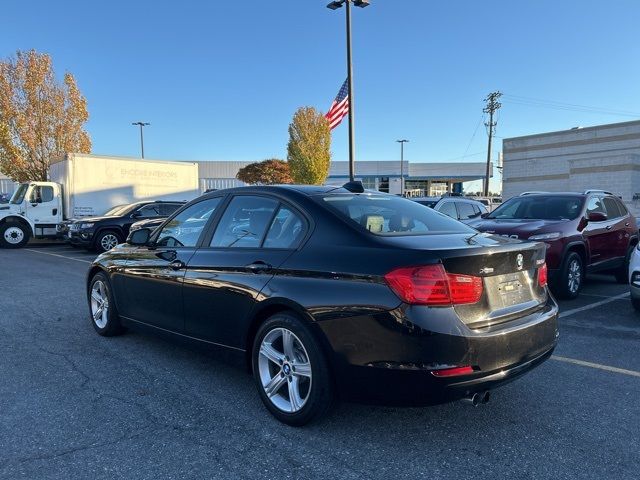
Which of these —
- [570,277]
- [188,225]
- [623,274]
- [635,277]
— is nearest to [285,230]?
[188,225]

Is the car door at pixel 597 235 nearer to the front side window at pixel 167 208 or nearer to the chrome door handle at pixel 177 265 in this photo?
the chrome door handle at pixel 177 265

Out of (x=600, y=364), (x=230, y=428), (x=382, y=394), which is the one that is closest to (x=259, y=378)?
(x=230, y=428)

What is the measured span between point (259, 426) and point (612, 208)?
8.10 m

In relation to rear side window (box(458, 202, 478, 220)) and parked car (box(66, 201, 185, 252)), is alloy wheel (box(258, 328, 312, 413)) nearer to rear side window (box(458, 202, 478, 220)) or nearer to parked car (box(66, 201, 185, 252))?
rear side window (box(458, 202, 478, 220))

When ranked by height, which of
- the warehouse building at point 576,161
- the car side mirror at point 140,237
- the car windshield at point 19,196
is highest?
the warehouse building at point 576,161

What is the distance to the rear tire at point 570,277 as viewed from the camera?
7.20 m

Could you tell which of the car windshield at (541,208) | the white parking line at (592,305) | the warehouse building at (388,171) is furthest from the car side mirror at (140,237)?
the warehouse building at (388,171)

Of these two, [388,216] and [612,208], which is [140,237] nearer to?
[388,216]

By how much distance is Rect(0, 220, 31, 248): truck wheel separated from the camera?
16766 mm

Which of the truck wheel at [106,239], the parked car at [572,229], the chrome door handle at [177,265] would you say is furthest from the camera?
the truck wheel at [106,239]

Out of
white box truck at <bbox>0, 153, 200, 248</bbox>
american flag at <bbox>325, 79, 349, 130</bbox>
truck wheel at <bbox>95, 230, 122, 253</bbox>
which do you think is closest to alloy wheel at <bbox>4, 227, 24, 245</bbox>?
white box truck at <bbox>0, 153, 200, 248</bbox>

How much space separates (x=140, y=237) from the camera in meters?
4.91

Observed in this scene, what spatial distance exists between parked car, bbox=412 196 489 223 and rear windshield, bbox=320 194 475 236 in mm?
8133

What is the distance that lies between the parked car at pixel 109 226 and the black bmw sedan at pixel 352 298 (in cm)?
1152
